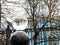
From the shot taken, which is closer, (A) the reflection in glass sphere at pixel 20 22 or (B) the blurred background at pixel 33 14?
(A) the reflection in glass sphere at pixel 20 22

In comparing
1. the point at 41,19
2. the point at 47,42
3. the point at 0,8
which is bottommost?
the point at 47,42

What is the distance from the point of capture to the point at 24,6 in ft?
23.4

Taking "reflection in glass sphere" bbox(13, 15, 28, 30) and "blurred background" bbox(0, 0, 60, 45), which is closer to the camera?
"reflection in glass sphere" bbox(13, 15, 28, 30)

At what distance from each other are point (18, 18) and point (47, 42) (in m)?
6.22

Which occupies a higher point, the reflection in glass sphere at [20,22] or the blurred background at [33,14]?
the reflection in glass sphere at [20,22]

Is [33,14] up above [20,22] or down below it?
below

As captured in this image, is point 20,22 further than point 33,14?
No

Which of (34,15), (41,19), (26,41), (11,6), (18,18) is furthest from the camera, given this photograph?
(11,6)

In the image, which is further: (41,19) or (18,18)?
(41,19)

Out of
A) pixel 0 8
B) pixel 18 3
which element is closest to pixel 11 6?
pixel 18 3

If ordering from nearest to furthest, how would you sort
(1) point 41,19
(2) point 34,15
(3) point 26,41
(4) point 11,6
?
(3) point 26,41, (2) point 34,15, (1) point 41,19, (4) point 11,6

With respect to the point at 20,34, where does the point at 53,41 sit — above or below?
below

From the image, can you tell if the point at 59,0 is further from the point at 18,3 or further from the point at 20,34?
the point at 20,34

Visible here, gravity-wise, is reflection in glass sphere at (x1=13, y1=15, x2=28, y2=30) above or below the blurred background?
above
